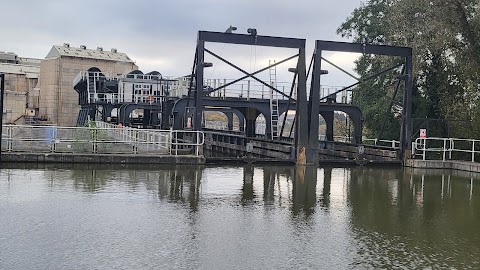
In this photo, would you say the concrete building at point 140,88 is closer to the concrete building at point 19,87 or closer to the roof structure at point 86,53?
the concrete building at point 19,87

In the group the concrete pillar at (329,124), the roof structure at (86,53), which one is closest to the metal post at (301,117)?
the concrete pillar at (329,124)

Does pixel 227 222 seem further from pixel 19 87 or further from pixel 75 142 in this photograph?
pixel 19 87

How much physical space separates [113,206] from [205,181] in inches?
208

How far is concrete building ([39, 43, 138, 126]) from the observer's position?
261 ft

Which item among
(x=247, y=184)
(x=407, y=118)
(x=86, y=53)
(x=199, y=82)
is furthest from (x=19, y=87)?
(x=247, y=184)

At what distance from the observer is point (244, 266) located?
6.79 meters

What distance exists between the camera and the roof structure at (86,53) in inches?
3243

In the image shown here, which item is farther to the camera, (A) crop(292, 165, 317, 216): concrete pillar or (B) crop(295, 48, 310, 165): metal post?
(B) crop(295, 48, 310, 165): metal post

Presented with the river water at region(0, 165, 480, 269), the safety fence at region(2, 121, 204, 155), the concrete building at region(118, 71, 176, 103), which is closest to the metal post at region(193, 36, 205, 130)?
the safety fence at region(2, 121, 204, 155)

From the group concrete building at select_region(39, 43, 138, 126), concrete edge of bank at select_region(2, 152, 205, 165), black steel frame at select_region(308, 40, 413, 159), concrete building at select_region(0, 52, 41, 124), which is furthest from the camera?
concrete building at select_region(39, 43, 138, 126)

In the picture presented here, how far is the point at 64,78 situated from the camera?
263 feet

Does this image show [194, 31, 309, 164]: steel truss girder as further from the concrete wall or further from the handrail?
the concrete wall

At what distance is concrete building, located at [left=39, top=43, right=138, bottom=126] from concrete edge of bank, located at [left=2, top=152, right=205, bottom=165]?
202 ft

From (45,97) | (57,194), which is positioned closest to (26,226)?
(57,194)
